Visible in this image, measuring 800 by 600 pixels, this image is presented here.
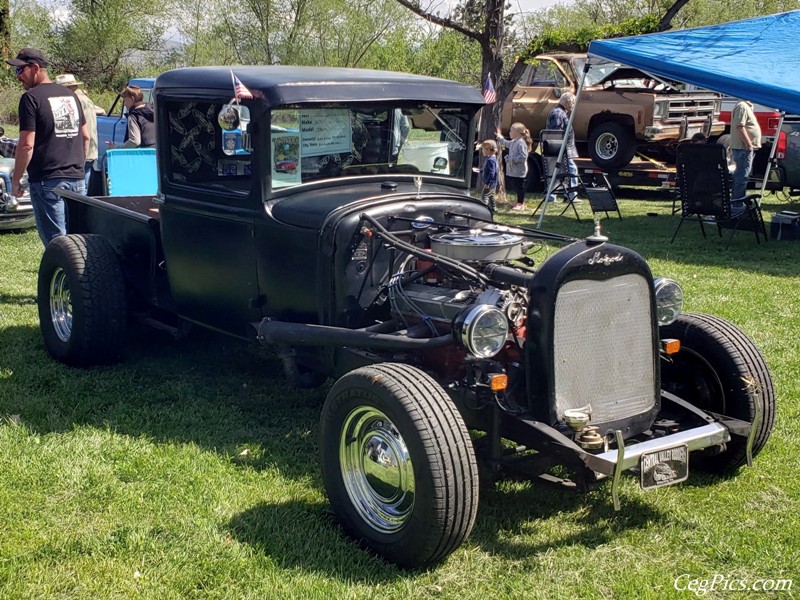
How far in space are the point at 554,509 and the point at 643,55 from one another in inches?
272

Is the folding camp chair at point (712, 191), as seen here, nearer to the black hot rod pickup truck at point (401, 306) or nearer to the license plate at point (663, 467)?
the black hot rod pickup truck at point (401, 306)

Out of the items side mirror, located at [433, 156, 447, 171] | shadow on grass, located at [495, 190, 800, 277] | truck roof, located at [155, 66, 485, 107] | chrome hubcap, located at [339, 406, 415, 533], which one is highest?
truck roof, located at [155, 66, 485, 107]

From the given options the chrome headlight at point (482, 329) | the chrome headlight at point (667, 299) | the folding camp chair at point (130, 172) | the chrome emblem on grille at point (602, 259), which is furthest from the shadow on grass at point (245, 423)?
the folding camp chair at point (130, 172)

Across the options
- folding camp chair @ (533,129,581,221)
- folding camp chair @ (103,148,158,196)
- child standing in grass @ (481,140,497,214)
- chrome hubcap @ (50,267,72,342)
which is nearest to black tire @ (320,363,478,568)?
chrome hubcap @ (50,267,72,342)

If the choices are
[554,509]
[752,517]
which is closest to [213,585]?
[554,509]

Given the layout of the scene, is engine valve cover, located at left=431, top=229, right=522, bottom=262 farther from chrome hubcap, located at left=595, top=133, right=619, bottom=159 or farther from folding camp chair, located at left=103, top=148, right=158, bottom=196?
chrome hubcap, located at left=595, top=133, right=619, bottom=159

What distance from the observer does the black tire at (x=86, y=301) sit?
17.7ft

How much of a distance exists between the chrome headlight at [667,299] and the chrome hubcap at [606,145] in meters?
11.1

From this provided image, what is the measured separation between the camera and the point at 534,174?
15.4 meters

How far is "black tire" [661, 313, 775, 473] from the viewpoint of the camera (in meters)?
3.99

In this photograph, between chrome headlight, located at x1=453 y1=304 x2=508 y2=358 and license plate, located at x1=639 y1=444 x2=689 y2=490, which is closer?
A: license plate, located at x1=639 y1=444 x2=689 y2=490

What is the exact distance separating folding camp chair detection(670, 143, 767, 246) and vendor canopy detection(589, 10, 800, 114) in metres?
1.15

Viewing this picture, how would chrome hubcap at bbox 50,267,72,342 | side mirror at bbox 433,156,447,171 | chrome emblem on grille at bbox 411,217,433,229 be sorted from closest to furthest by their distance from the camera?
chrome emblem on grille at bbox 411,217,433,229
side mirror at bbox 433,156,447,171
chrome hubcap at bbox 50,267,72,342

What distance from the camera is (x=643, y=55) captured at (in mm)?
9500
